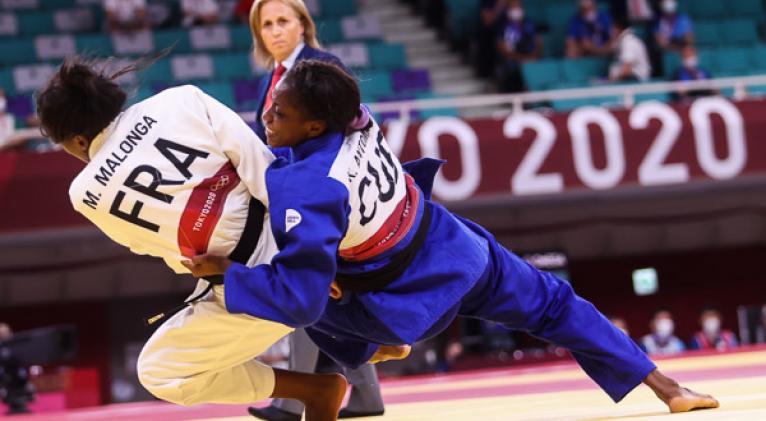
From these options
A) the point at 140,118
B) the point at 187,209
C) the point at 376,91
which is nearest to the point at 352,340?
the point at 187,209

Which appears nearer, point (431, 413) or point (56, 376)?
point (431, 413)

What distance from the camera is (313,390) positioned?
3.40m

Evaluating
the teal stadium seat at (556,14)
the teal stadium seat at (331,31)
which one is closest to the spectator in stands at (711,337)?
the teal stadium seat at (556,14)

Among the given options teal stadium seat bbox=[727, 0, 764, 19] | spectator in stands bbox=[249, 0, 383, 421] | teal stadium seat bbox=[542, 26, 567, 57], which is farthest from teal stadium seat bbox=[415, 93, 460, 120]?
spectator in stands bbox=[249, 0, 383, 421]

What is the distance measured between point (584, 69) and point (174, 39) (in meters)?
4.02

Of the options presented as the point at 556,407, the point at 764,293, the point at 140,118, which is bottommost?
the point at 764,293

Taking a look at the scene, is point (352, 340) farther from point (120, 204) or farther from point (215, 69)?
point (215, 69)

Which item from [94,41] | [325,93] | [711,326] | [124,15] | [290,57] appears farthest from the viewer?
[124,15]

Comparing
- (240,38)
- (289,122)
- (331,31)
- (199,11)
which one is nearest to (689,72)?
(331,31)

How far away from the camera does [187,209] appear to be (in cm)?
304

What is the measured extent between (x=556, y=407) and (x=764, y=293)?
8.75 meters

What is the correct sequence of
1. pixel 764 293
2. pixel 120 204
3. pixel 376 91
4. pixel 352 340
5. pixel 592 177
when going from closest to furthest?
pixel 120 204
pixel 352 340
pixel 592 177
pixel 376 91
pixel 764 293

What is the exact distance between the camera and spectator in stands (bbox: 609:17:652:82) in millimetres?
11156

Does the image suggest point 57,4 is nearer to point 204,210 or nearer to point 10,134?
point 10,134
